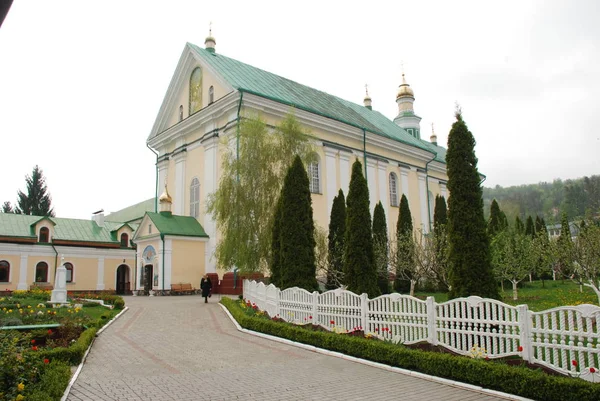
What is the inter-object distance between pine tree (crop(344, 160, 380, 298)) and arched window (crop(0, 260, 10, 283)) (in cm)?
2677

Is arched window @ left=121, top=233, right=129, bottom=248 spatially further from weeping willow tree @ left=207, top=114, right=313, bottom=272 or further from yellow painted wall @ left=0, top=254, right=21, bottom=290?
weeping willow tree @ left=207, top=114, right=313, bottom=272

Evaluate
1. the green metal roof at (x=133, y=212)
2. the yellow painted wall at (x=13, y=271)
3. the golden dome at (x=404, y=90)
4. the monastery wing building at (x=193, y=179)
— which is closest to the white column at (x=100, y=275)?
the monastery wing building at (x=193, y=179)

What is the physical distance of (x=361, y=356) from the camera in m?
9.65

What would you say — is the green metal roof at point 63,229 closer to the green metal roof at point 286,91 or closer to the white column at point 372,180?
the green metal roof at point 286,91

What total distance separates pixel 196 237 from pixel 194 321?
14.1 metres

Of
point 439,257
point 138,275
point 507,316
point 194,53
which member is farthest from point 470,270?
point 194,53

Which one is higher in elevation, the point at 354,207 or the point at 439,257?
the point at 354,207

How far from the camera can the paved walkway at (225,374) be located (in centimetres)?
700

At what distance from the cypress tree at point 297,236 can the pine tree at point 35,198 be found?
1902 inches

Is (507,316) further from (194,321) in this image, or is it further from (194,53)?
(194,53)

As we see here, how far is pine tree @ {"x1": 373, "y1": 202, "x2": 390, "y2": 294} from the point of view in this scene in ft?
71.1

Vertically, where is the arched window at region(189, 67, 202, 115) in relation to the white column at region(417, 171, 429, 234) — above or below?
above

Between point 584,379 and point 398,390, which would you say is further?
point 398,390

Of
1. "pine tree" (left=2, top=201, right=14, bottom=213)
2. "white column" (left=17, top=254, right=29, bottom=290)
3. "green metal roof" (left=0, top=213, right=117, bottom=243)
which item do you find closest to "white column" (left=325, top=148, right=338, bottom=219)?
"green metal roof" (left=0, top=213, right=117, bottom=243)
